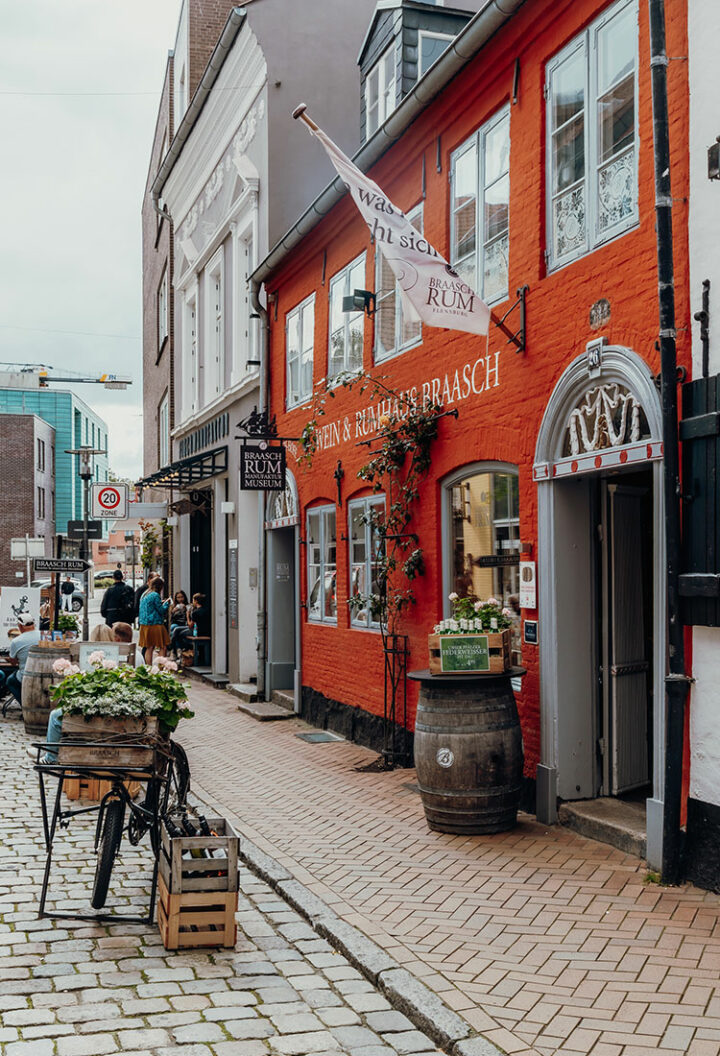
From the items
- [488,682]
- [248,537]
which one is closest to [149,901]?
[488,682]

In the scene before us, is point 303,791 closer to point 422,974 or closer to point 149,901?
point 149,901

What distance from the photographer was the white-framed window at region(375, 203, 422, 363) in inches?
410

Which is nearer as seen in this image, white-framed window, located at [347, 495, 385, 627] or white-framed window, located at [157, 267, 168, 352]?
white-framed window, located at [347, 495, 385, 627]

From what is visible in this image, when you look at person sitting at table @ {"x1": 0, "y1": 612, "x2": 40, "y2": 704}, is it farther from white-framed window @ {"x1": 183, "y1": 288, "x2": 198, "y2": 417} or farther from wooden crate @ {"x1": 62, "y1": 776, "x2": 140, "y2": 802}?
white-framed window @ {"x1": 183, "y1": 288, "x2": 198, "y2": 417}

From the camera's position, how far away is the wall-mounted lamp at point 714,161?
18.8 feet

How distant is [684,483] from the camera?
242 inches

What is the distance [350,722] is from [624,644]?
15.8 ft

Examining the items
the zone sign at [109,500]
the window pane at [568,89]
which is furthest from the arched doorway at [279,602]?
the window pane at [568,89]

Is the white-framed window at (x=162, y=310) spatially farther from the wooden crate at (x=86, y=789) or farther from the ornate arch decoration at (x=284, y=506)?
the wooden crate at (x=86, y=789)

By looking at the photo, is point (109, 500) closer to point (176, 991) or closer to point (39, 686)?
point (39, 686)

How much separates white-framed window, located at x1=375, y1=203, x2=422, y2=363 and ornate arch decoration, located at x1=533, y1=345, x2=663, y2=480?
2941 millimetres

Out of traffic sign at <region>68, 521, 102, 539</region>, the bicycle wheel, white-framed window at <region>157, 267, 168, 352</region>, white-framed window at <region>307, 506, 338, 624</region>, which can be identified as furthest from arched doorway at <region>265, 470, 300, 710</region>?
white-framed window at <region>157, 267, 168, 352</region>

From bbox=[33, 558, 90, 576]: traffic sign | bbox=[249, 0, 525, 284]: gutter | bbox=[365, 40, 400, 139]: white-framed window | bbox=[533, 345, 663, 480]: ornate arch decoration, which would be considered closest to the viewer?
bbox=[533, 345, 663, 480]: ornate arch decoration

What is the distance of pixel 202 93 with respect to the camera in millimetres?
18969
